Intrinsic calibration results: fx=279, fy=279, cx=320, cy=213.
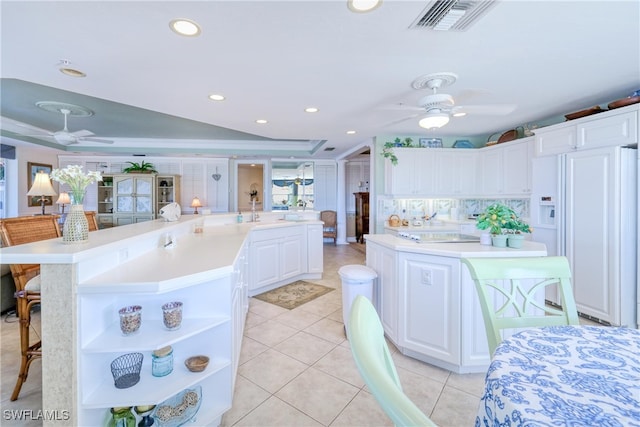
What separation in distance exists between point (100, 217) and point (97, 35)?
19.7 feet

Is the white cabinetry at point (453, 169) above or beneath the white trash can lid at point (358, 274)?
above

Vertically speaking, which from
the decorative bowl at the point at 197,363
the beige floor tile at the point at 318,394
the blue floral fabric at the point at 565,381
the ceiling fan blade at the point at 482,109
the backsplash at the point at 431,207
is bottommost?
the beige floor tile at the point at 318,394

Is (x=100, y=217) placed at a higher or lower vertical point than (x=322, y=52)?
lower

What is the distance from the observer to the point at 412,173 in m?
4.72

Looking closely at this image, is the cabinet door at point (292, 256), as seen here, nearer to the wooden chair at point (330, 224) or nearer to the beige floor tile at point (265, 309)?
the beige floor tile at point (265, 309)

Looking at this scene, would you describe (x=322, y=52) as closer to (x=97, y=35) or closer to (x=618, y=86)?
(x=97, y=35)

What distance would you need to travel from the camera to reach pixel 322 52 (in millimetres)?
2057

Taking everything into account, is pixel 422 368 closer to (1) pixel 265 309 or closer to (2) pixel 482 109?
(1) pixel 265 309

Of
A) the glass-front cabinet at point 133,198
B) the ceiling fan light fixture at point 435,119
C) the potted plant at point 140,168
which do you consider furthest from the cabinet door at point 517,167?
the potted plant at point 140,168

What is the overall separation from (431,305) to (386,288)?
0.44m

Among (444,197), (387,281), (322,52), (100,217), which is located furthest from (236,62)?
(100,217)

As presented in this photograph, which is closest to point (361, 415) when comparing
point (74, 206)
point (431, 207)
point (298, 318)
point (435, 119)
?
point (298, 318)

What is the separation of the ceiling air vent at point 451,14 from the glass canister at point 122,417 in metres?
2.64

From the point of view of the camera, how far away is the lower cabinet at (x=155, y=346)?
4.30 feet
